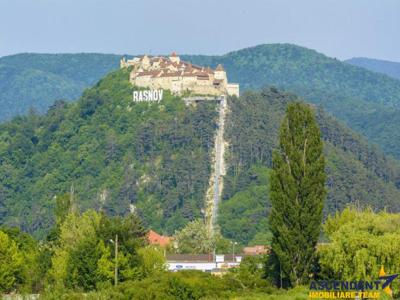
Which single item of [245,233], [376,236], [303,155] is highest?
[303,155]

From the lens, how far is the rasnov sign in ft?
561

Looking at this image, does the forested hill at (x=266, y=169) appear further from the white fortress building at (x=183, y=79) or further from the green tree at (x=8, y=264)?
the green tree at (x=8, y=264)

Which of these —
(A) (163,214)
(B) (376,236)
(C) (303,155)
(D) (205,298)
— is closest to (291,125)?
(C) (303,155)

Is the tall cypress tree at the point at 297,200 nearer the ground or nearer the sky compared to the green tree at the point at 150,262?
nearer the sky

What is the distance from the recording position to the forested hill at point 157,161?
509ft

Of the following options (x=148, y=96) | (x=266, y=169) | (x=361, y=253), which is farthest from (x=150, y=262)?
(x=148, y=96)

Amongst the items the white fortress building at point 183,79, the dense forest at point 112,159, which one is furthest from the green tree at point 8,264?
the white fortress building at point 183,79

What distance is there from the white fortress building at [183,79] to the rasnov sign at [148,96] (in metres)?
0.71

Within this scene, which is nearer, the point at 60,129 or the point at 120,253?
the point at 120,253

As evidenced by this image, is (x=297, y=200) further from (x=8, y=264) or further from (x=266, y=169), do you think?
(x=266, y=169)

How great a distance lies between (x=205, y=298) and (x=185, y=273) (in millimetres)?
10147

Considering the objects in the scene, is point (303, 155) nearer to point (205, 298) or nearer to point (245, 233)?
point (205, 298)

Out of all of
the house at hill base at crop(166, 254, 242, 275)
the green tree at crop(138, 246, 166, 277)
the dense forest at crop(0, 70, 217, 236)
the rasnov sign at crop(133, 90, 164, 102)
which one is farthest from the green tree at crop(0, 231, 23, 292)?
the rasnov sign at crop(133, 90, 164, 102)

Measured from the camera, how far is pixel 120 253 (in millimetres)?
70375
